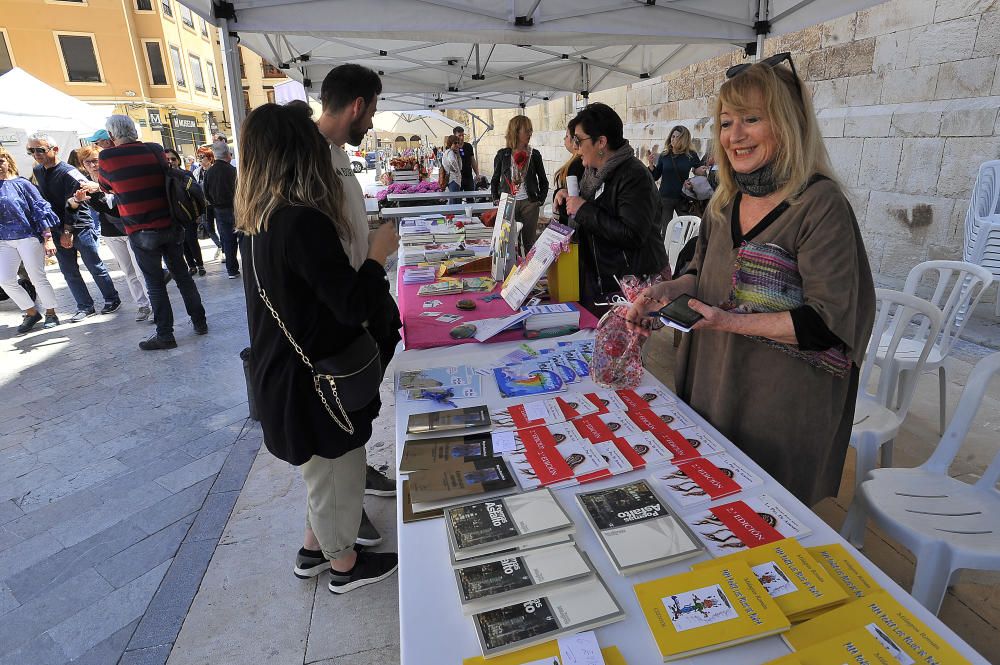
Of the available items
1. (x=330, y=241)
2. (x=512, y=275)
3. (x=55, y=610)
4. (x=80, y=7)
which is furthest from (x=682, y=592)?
(x=80, y=7)

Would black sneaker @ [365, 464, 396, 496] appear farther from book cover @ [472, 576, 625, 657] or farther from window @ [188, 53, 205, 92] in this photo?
window @ [188, 53, 205, 92]

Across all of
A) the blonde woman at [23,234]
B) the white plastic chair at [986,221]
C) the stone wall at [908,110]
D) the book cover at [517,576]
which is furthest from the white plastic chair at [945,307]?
the blonde woman at [23,234]

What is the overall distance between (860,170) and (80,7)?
26624 mm

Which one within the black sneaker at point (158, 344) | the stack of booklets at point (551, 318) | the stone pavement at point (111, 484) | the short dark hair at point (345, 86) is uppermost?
the short dark hair at point (345, 86)

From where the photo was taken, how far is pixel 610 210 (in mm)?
2436

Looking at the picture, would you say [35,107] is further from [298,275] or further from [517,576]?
[517,576]

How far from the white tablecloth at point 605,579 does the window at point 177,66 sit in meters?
27.8

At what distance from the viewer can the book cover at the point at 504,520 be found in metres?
0.98

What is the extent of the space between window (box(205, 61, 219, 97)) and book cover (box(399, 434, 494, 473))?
32.1 metres

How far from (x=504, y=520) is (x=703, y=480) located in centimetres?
48

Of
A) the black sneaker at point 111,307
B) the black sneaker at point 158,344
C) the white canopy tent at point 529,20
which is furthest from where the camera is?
the black sneaker at point 111,307

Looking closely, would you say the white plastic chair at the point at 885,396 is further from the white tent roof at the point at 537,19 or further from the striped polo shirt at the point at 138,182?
the striped polo shirt at the point at 138,182

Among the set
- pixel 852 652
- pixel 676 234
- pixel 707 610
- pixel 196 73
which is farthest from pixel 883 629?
pixel 196 73

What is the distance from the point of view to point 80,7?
1981cm
